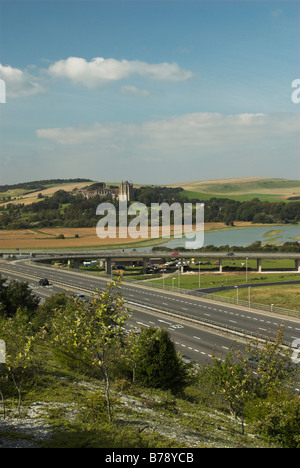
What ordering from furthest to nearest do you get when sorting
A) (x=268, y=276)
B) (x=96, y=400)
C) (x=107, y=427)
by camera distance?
(x=268, y=276), (x=96, y=400), (x=107, y=427)

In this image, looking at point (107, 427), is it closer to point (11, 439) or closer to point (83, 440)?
point (83, 440)

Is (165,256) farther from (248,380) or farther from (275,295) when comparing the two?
(248,380)

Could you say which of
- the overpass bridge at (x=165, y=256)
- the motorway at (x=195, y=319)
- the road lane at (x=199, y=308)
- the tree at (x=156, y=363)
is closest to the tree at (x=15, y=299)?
the road lane at (x=199, y=308)

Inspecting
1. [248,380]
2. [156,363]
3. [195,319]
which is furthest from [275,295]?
[248,380]

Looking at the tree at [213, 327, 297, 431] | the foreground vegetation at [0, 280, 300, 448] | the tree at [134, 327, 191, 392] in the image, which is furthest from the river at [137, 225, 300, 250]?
the tree at [213, 327, 297, 431]

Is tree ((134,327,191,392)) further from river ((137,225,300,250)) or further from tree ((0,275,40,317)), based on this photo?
river ((137,225,300,250))

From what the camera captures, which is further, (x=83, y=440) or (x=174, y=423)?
(x=174, y=423)

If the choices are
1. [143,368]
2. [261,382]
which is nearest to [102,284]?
[143,368]
